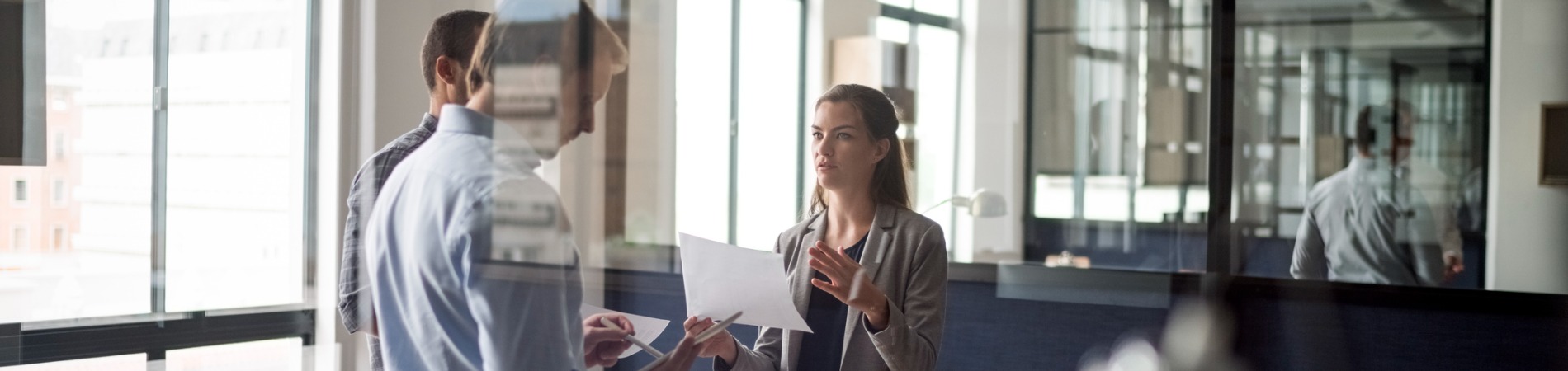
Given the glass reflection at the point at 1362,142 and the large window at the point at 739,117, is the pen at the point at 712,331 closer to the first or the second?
the large window at the point at 739,117

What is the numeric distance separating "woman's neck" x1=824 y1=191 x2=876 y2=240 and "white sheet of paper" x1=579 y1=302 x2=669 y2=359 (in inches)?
8.6

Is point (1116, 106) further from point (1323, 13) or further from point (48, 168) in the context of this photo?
point (48, 168)

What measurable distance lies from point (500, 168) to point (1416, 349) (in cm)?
166

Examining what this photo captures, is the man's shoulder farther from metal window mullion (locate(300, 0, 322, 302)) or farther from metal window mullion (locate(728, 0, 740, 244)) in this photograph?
metal window mullion (locate(300, 0, 322, 302))

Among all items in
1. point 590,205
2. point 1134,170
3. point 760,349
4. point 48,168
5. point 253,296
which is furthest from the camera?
point 1134,170

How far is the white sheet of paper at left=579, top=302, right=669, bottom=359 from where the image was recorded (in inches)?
29.8

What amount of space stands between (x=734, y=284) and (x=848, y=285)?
9 centimetres

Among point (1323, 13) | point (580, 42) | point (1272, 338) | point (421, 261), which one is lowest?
point (1272, 338)

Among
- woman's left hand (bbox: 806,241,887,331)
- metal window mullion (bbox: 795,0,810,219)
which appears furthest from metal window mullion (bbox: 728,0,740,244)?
woman's left hand (bbox: 806,241,887,331)

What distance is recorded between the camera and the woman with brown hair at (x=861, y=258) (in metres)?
0.97

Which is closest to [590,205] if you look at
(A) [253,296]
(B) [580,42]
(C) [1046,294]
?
(B) [580,42]

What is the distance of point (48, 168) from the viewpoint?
5.02 feet

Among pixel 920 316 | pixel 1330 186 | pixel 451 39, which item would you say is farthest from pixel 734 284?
pixel 1330 186

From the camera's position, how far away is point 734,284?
0.88 meters
